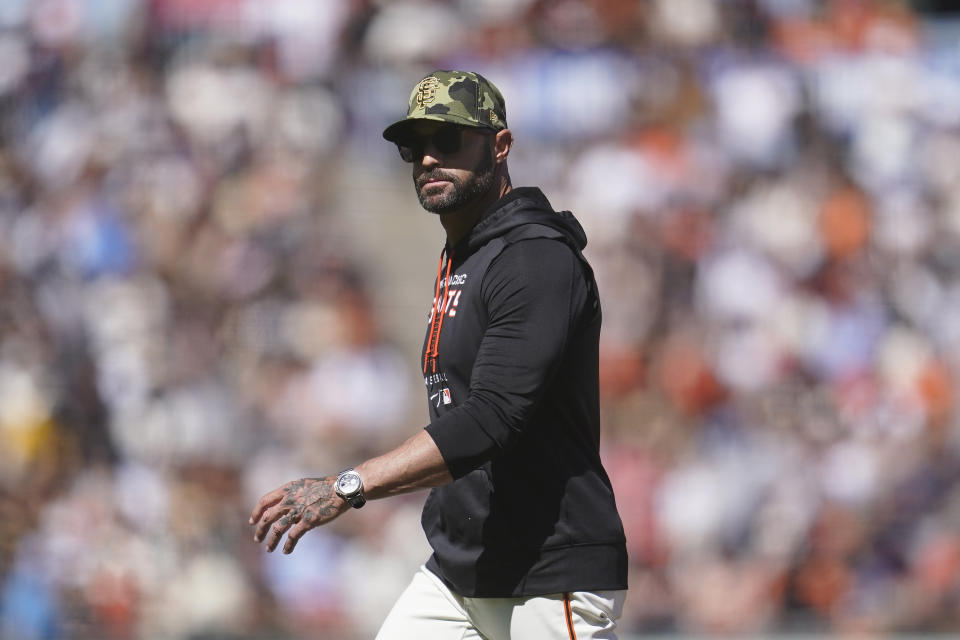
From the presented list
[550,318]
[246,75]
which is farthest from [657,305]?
[550,318]

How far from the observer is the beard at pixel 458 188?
359 cm

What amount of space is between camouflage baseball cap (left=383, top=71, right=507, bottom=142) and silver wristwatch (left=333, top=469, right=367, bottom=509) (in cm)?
96

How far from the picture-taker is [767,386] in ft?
27.4

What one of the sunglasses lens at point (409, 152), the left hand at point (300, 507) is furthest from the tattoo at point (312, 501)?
the sunglasses lens at point (409, 152)

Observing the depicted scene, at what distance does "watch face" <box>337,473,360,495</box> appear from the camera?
310 centimetres

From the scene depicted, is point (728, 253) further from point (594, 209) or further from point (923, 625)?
point (923, 625)

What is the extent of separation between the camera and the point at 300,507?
122 inches

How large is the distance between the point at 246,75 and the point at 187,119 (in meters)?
0.48

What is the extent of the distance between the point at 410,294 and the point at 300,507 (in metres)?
5.37

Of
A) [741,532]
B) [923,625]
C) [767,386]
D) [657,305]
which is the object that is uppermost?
[657,305]

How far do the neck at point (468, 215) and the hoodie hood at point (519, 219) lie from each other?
47 mm

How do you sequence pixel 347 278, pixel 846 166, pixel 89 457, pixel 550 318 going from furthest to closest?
1. pixel 846 166
2. pixel 347 278
3. pixel 89 457
4. pixel 550 318

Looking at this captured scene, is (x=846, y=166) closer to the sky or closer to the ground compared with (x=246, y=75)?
closer to the ground

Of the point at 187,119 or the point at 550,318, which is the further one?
the point at 187,119
